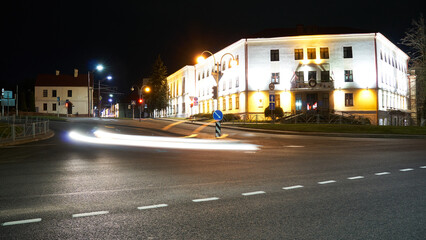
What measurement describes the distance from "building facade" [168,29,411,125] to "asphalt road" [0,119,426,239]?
38976mm

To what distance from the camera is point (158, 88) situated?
3147 inches

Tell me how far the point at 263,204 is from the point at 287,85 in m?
45.6

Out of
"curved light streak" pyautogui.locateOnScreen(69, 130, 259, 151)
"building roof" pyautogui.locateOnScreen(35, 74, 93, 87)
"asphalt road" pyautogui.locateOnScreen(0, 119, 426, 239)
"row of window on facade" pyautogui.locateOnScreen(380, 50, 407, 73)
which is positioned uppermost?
"building roof" pyautogui.locateOnScreen(35, 74, 93, 87)

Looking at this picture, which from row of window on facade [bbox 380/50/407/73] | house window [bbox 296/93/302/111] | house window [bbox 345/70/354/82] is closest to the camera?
house window [bbox 345/70/354/82]

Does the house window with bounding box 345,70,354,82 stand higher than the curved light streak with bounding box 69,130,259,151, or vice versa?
the house window with bounding box 345,70,354,82

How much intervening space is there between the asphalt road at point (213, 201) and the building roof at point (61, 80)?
8520 centimetres

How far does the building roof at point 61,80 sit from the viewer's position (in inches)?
3520

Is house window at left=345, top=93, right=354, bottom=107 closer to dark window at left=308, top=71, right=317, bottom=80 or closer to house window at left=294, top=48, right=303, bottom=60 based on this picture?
dark window at left=308, top=71, right=317, bottom=80

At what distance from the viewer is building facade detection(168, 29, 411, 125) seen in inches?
1907

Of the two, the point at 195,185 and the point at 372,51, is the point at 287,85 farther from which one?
the point at 195,185

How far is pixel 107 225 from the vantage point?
4.73 meters

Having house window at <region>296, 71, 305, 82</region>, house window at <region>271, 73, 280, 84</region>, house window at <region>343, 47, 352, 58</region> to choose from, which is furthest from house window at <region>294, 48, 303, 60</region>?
house window at <region>343, 47, 352, 58</region>

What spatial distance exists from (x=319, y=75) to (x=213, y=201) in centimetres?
4672

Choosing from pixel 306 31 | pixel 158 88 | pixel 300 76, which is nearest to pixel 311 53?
pixel 300 76
